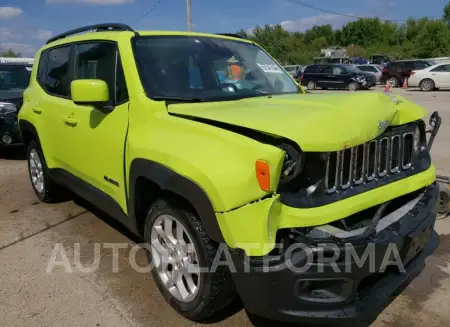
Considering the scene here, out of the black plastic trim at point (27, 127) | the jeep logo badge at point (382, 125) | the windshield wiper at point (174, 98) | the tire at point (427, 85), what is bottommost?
the tire at point (427, 85)

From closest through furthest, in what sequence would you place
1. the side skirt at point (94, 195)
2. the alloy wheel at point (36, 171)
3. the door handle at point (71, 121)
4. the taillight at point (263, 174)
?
the taillight at point (263, 174) → the side skirt at point (94, 195) → the door handle at point (71, 121) → the alloy wheel at point (36, 171)

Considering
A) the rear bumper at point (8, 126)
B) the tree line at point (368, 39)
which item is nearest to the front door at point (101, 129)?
the rear bumper at point (8, 126)

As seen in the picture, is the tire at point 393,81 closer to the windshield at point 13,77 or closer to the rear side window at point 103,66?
the windshield at point 13,77

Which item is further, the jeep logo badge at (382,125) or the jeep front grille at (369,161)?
the jeep logo badge at (382,125)

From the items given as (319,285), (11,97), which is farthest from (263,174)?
(11,97)

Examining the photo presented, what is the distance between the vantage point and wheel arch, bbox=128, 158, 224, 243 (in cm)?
230

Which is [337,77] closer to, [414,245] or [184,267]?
[414,245]

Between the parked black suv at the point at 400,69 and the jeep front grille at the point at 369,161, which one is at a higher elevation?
the jeep front grille at the point at 369,161

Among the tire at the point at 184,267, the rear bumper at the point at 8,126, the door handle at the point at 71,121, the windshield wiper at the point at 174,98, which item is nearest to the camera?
the tire at the point at 184,267

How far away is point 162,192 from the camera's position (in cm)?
287

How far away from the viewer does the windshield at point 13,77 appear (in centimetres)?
856

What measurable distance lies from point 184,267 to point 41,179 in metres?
3.11

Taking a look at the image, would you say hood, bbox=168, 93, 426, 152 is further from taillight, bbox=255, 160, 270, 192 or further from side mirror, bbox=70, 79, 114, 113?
side mirror, bbox=70, 79, 114, 113

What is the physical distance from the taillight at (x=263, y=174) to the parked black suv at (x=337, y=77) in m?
23.6
